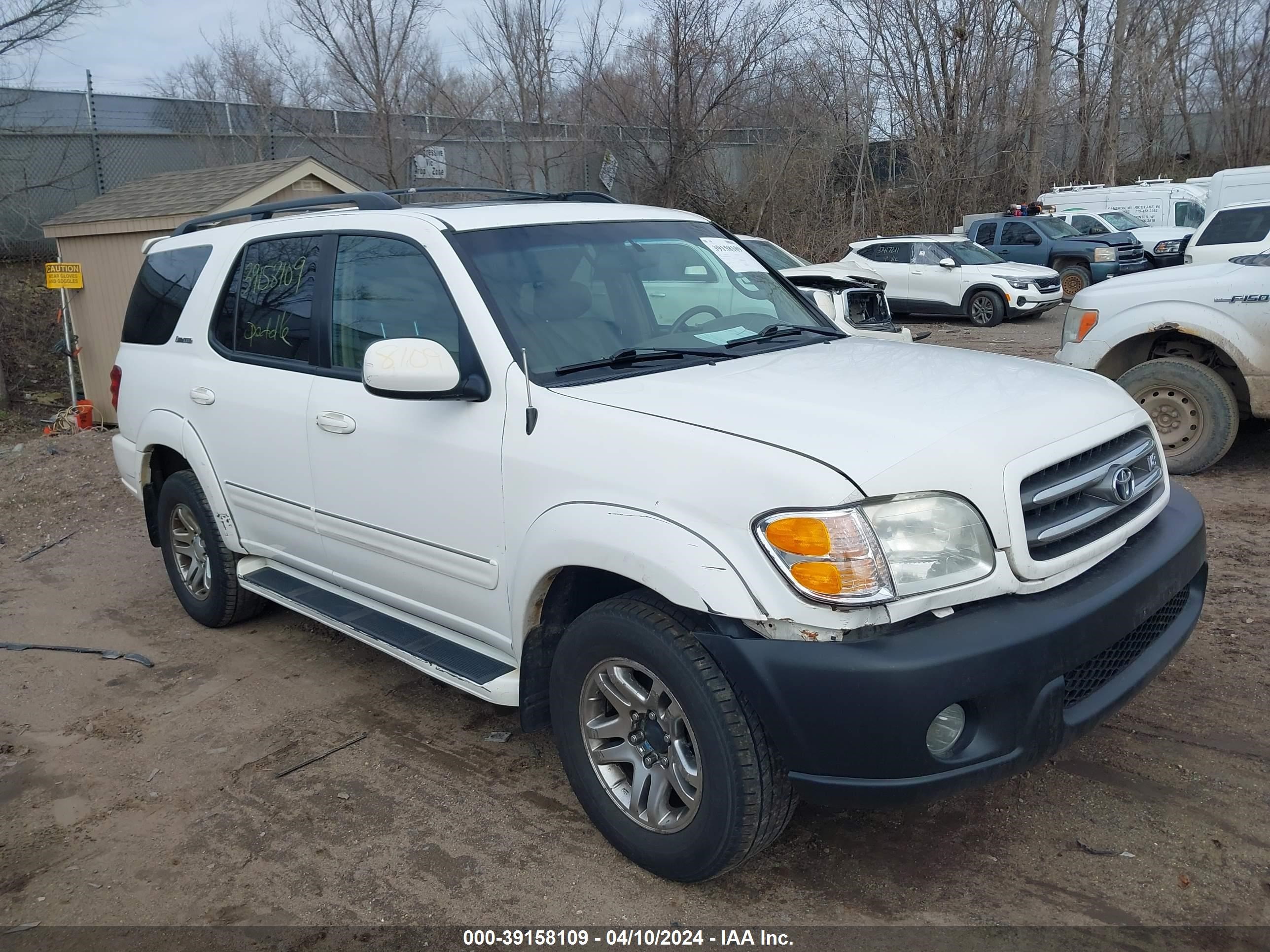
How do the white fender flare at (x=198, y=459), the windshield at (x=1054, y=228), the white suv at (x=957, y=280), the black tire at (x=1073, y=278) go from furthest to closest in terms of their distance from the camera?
1. the windshield at (x=1054, y=228)
2. the black tire at (x=1073, y=278)
3. the white suv at (x=957, y=280)
4. the white fender flare at (x=198, y=459)

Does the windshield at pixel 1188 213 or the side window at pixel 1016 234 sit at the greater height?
the windshield at pixel 1188 213

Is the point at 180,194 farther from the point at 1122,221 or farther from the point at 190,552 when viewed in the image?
the point at 1122,221

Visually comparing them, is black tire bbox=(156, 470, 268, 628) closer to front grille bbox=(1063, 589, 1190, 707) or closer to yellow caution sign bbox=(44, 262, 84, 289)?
front grille bbox=(1063, 589, 1190, 707)

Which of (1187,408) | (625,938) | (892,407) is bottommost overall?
(625,938)

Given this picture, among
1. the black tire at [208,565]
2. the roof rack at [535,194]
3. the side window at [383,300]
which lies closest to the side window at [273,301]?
the side window at [383,300]

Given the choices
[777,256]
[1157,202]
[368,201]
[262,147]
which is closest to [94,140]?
[262,147]

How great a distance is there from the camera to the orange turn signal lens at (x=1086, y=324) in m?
7.29

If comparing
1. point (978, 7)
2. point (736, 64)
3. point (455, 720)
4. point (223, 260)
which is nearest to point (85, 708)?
point (455, 720)

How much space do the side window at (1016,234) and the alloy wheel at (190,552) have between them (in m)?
19.1

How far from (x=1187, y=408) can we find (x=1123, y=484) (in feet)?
14.9

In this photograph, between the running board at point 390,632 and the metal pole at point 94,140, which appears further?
the metal pole at point 94,140

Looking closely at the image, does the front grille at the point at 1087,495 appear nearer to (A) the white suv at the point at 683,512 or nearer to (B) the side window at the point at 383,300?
(A) the white suv at the point at 683,512

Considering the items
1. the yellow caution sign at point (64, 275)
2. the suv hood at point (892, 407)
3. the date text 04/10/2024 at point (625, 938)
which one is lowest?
the date text 04/10/2024 at point (625, 938)

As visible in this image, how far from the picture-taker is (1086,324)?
7336 millimetres
